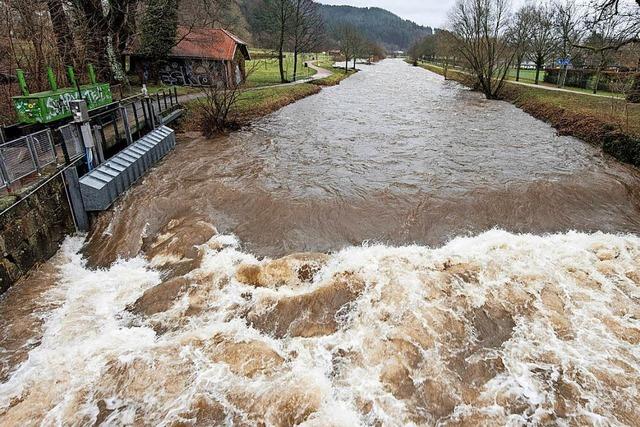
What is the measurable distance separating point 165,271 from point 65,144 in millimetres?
4552

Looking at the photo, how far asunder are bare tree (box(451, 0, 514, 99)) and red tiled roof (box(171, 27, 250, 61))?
20.3 m

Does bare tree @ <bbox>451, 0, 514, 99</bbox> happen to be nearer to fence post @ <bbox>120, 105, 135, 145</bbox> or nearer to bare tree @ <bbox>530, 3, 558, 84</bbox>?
bare tree @ <bbox>530, 3, 558, 84</bbox>

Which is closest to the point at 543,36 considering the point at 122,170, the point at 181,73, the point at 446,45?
the point at 446,45

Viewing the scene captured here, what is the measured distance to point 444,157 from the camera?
15.3 metres

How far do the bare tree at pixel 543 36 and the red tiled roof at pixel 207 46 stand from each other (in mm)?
28697

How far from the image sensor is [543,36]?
127ft

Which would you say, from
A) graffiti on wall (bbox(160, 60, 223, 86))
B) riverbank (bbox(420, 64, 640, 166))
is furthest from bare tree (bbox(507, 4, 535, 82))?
graffiti on wall (bbox(160, 60, 223, 86))

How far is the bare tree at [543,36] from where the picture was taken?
124 ft

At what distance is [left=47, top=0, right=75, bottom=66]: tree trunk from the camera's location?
16609 mm

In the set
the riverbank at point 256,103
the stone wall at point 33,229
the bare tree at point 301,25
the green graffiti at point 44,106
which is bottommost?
the stone wall at point 33,229

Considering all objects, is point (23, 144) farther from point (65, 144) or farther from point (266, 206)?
point (266, 206)

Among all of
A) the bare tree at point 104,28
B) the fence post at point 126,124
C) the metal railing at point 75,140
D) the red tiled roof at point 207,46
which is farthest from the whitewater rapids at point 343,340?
the red tiled roof at point 207,46

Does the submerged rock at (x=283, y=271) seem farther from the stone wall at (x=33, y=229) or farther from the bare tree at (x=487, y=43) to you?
the bare tree at (x=487, y=43)

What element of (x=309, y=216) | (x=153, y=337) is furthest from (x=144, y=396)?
(x=309, y=216)
